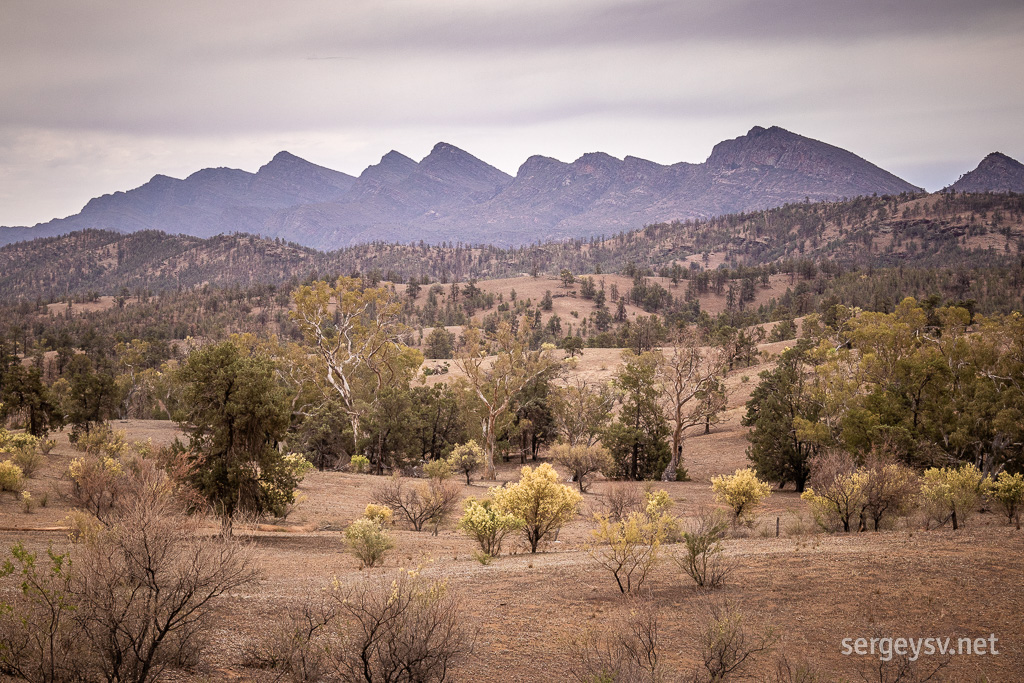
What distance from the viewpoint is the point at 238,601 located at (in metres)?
11.9

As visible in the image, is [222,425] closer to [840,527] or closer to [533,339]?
[840,527]

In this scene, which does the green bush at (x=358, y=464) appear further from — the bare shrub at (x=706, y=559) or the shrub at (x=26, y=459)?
the bare shrub at (x=706, y=559)

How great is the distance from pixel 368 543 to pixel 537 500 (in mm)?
5392

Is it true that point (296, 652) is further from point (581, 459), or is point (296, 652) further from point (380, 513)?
point (581, 459)

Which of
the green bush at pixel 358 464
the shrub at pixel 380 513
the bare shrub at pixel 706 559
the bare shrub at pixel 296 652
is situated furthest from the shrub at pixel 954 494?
the green bush at pixel 358 464

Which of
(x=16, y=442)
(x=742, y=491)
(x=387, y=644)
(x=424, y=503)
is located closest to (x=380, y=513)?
(x=424, y=503)

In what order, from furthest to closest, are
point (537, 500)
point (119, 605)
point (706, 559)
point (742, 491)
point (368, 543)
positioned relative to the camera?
point (742, 491) < point (537, 500) < point (368, 543) < point (706, 559) < point (119, 605)

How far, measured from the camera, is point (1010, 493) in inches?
767

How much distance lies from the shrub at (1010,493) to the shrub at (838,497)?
12.3ft

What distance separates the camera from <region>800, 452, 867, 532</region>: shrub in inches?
801

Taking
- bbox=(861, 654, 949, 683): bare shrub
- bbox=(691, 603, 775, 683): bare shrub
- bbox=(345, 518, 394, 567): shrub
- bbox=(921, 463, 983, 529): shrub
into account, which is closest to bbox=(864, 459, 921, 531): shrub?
bbox=(921, 463, 983, 529): shrub

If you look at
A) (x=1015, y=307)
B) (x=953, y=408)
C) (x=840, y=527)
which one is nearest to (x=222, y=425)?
(x=840, y=527)

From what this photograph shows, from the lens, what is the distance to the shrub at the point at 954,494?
19656mm

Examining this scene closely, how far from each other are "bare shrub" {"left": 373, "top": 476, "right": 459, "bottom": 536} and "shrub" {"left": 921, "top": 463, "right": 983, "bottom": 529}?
16.8m
